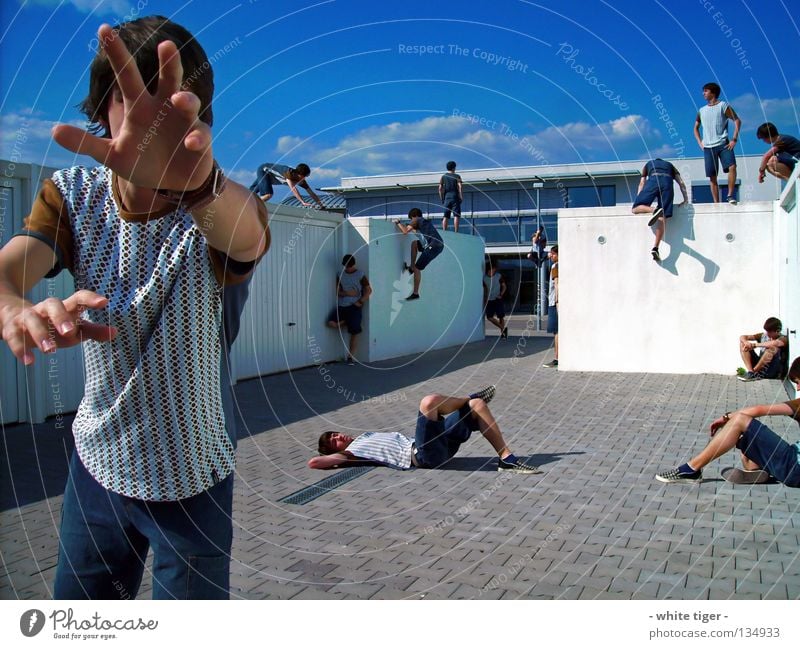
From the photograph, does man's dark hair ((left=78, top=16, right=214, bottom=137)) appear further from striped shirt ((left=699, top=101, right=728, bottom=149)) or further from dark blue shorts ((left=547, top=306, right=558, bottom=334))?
dark blue shorts ((left=547, top=306, right=558, bottom=334))

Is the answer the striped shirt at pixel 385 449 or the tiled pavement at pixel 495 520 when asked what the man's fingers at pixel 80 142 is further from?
the striped shirt at pixel 385 449

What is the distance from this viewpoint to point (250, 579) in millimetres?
3961

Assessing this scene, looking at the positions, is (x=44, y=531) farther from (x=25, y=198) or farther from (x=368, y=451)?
(x=25, y=198)

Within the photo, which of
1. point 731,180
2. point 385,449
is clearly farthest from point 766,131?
point 385,449

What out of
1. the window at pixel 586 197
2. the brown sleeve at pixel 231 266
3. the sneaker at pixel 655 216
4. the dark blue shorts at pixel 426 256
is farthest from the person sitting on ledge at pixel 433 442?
the dark blue shorts at pixel 426 256

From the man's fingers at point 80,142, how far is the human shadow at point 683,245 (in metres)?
12.4

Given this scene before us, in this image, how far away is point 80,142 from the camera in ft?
4.69

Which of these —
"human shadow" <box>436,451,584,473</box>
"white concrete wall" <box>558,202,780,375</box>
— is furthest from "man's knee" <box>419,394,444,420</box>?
"white concrete wall" <box>558,202,780,375</box>

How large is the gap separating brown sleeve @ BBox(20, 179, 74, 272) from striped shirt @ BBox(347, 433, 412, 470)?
15.9 ft

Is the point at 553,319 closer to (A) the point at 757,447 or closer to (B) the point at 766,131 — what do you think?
(B) the point at 766,131

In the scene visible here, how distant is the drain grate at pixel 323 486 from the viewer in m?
5.57

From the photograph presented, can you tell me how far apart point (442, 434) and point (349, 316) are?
833 centimetres
